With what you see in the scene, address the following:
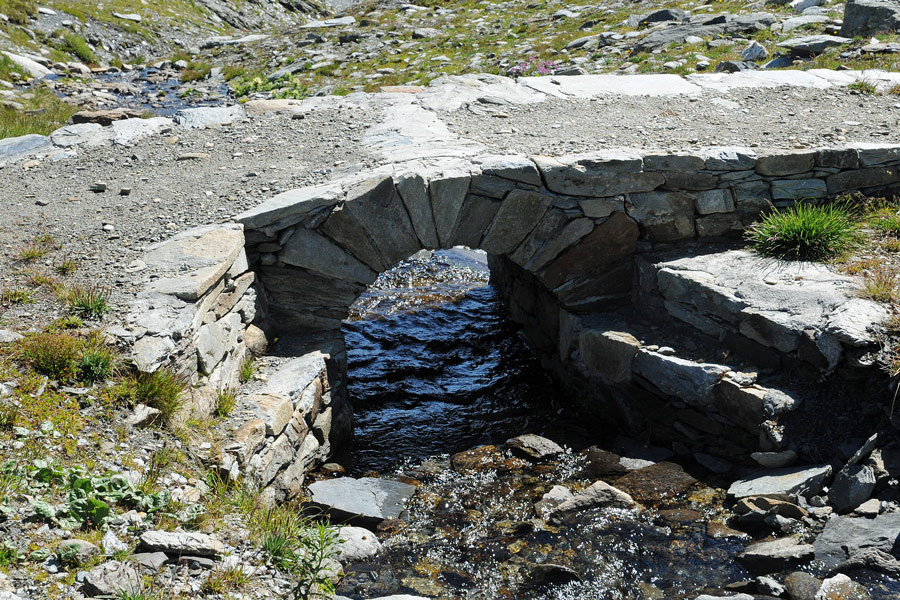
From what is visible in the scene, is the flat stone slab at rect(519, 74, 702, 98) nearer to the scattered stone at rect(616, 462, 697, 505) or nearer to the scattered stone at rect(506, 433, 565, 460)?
the scattered stone at rect(506, 433, 565, 460)

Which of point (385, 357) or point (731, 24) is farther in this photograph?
point (731, 24)

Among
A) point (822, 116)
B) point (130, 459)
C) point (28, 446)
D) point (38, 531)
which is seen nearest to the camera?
point (38, 531)

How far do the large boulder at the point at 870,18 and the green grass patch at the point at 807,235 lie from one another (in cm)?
753

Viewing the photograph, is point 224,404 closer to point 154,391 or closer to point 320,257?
point 154,391

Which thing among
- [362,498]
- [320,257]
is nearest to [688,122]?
[320,257]

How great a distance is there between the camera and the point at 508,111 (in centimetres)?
896

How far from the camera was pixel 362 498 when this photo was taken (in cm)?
593

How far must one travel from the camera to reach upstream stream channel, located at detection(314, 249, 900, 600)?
4.97 metres

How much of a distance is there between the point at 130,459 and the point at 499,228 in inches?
159

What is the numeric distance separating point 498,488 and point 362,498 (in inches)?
45.4

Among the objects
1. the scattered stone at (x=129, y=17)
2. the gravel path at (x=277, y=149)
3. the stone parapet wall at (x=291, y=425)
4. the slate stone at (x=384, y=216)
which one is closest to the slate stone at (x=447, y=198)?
the slate stone at (x=384, y=216)

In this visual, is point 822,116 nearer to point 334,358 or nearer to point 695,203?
point 695,203

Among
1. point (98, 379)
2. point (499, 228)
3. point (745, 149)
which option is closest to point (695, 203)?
point (745, 149)

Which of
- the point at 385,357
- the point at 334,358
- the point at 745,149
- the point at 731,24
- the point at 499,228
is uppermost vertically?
the point at 731,24
